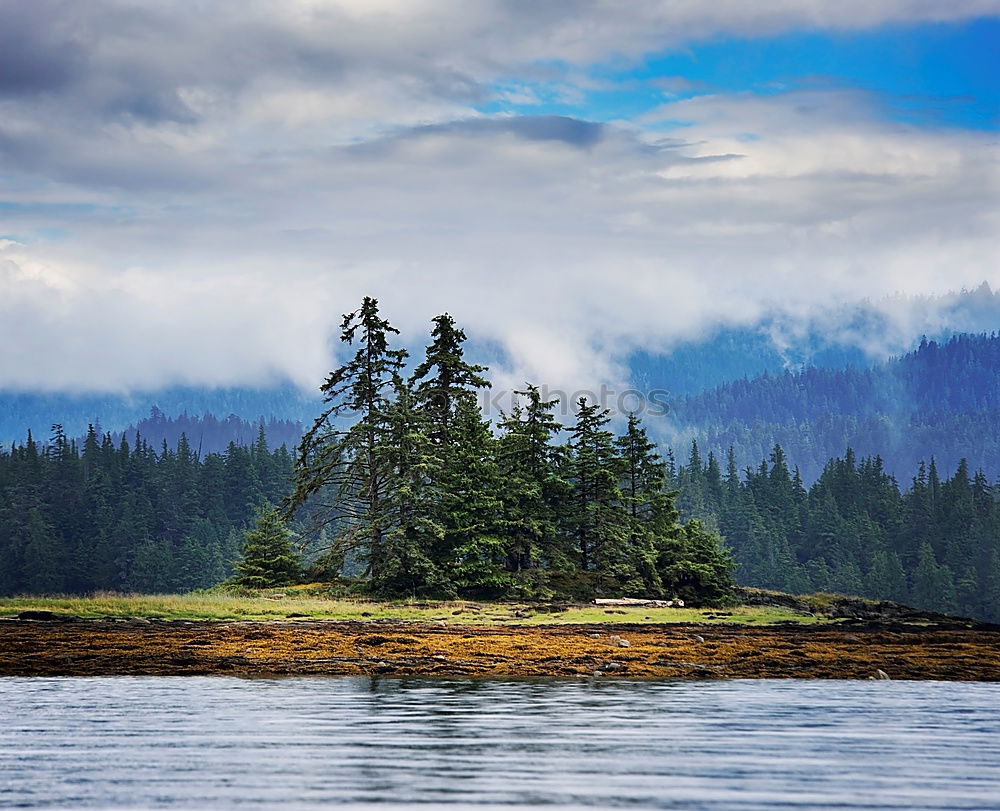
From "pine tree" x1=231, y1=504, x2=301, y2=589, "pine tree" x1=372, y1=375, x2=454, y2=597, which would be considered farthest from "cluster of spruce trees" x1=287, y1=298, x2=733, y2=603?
"pine tree" x1=231, y1=504, x2=301, y2=589

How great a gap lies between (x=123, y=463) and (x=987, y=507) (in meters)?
136

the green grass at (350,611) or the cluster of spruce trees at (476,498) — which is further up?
the cluster of spruce trees at (476,498)

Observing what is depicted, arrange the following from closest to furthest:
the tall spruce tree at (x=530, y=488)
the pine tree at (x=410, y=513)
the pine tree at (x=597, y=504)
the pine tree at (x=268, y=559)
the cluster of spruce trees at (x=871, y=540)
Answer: the pine tree at (x=410, y=513) → the pine tree at (x=268, y=559) → the tall spruce tree at (x=530, y=488) → the pine tree at (x=597, y=504) → the cluster of spruce trees at (x=871, y=540)

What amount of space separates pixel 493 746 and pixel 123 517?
5969 inches

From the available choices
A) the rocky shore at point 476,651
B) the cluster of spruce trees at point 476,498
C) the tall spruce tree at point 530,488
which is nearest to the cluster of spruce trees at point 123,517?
the cluster of spruce trees at point 476,498

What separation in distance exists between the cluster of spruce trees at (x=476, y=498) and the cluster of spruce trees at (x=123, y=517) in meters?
78.7

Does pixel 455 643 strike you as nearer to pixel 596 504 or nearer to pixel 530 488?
pixel 530 488

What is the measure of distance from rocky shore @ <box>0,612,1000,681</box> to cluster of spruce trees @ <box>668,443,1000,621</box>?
11933 centimetres

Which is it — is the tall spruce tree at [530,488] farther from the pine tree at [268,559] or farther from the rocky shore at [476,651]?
the rocky shore at [476,651]

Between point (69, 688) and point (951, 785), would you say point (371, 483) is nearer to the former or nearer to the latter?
point (69, 688)

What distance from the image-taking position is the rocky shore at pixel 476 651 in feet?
119

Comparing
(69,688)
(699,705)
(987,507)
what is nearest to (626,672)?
(699,705)

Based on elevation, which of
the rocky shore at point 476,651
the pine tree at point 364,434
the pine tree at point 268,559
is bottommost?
the rocky shore at point 476,651

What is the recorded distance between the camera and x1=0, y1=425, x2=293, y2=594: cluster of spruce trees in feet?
502
